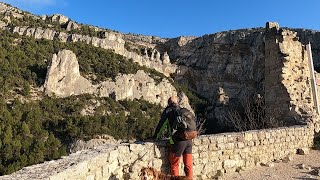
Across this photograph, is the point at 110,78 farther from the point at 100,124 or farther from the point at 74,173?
the point at 74,173

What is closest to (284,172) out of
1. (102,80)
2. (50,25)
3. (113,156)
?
(113,156)

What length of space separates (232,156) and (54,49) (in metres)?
52.2

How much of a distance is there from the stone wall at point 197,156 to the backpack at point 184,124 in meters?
0.53

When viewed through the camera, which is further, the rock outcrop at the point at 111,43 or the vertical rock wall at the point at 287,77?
the rock outcrop at the point at 111,43

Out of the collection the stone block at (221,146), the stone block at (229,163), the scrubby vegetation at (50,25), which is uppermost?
the scrubby vegetation at (50,25)

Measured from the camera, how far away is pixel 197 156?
7.14m

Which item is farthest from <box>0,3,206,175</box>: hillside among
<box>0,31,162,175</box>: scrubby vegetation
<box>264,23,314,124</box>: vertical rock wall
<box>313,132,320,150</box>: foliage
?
<box>313,132,320,150</box>: foliage

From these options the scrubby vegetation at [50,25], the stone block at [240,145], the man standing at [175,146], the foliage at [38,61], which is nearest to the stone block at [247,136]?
the stone block at [240,145]

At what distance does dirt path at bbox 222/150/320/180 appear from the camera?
7568mm

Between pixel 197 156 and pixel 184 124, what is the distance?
45.3 inches

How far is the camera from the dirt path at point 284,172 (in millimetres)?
7568

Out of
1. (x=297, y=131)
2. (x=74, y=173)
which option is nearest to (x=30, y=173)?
(x=74, y=173)

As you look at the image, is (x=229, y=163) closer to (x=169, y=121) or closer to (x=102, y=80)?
(x=169, y=121)

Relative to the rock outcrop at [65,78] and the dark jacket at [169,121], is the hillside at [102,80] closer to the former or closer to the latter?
the rock outcrop at [65,78]
